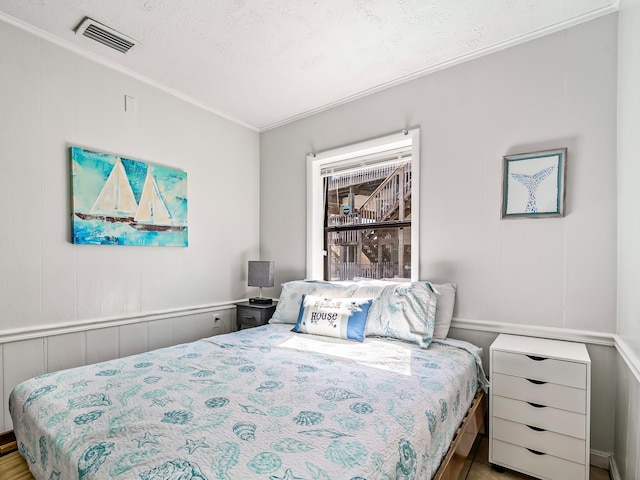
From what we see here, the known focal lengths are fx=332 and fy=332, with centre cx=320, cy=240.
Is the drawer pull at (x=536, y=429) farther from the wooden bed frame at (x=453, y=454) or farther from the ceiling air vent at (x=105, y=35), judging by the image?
the ceiling air vent at (x=105, y=35)

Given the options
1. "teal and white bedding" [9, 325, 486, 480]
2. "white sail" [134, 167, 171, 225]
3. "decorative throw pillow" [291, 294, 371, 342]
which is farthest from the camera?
"white sail" [134, 167, 171, 225]

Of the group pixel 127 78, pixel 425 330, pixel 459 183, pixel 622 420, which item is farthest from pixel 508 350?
pixel 127 78

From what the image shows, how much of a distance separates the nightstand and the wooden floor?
5.93 ft

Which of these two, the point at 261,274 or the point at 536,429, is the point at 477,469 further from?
the point at 261,274

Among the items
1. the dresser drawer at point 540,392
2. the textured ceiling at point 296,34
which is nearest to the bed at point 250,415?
the dresser drawer at point 540,392

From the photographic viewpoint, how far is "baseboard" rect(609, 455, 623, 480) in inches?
68.3

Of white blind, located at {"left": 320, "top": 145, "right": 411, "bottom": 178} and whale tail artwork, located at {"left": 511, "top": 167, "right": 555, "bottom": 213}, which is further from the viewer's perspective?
white blind, located at {"left": 320, "top": 145, "right": 411, "bottom": 178}

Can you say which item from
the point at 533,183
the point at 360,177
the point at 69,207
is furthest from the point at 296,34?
the point at 69,207

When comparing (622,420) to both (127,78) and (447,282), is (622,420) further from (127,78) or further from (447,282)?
(127,78)

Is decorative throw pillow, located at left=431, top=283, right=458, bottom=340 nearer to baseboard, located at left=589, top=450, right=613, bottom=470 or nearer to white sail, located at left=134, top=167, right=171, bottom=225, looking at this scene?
baseboard, located at left=589, top=450, right=613, bottom=470

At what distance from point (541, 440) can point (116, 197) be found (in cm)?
310

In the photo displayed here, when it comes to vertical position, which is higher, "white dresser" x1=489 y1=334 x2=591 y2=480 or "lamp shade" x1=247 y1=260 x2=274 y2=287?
"lamp shade" x1=247 y1=260 x2=274 y2=287

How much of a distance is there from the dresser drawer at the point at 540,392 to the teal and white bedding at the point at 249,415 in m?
0.15

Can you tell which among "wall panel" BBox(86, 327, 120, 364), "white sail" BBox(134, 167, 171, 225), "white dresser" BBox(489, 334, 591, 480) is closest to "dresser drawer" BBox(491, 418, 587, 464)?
"white dresser" BBox(489, 334, 591, 480)
